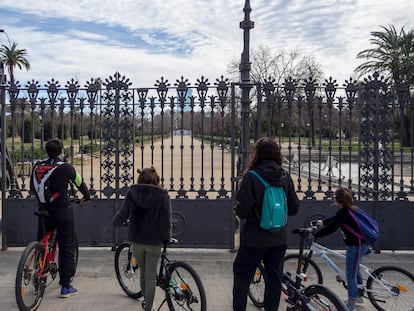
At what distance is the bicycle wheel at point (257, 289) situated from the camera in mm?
4969

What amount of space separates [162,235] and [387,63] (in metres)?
36.4

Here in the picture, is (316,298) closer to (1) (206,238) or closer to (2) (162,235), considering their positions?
(2) (162,235)

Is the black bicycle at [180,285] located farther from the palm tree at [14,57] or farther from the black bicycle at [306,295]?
the palm tree at [14,57]

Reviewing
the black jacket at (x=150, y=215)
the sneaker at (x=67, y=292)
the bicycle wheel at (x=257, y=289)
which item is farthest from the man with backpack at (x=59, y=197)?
the bicycle wheel at (x=257, y=289)

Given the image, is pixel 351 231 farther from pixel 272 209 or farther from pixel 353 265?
pixel 272 209

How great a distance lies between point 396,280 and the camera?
471 centimetres

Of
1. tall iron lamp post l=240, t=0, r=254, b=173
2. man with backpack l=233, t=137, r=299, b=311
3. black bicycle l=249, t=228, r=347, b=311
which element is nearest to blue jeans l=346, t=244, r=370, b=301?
black bicycle l=249, t=228, r=347, b=311

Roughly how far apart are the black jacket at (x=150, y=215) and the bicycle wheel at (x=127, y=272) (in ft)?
3.27

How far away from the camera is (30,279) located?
489 centimetres

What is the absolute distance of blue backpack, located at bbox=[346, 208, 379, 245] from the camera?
182 inches

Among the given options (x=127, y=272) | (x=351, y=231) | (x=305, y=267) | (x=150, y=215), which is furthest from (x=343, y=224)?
(x=127, y=272)

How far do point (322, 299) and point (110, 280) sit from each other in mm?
3248

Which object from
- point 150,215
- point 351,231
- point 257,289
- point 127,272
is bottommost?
point 257,289

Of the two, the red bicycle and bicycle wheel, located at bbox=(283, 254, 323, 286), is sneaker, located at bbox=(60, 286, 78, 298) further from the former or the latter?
bicycle wheel, located at bbox=(283, 254, 323, 286)
